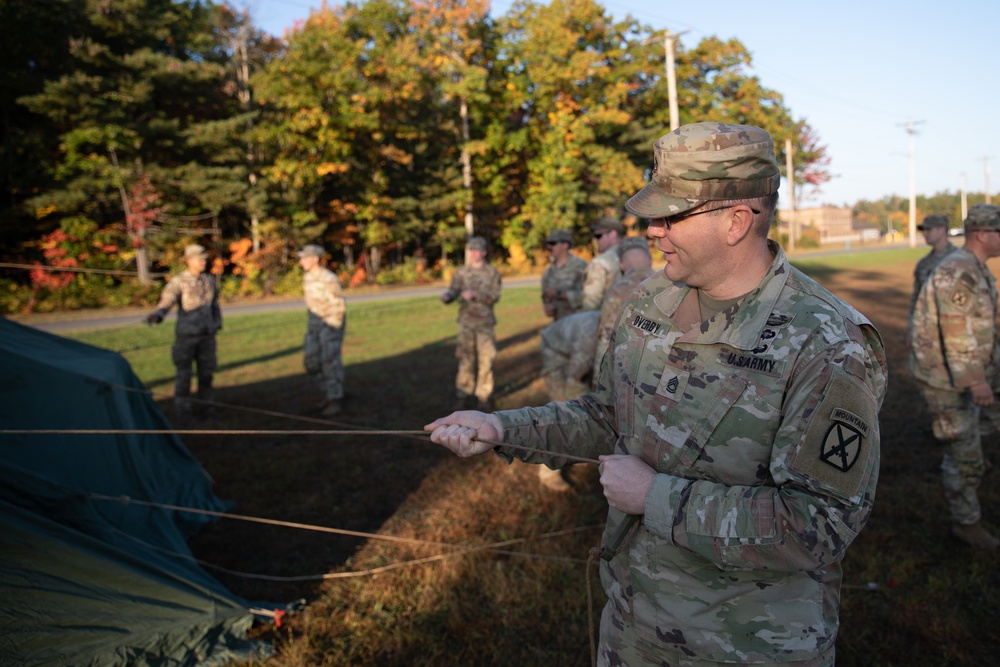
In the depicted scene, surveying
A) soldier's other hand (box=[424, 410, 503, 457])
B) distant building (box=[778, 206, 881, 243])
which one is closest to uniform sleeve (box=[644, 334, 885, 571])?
soldier's other hand (box=[424, 410, 503, 457])

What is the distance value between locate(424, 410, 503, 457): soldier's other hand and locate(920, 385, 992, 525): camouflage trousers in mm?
3771

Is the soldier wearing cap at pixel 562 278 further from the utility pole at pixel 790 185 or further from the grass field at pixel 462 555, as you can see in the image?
the utility pole at pixel 790 185

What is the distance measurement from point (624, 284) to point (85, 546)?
3.58 metres

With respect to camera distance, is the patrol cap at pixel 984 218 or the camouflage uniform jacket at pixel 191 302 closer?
the patrol cap at pixel 984 218

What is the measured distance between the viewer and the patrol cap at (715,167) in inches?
64.8

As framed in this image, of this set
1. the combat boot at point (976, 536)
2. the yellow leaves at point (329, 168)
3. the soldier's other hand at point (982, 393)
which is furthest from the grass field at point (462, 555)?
the yellow leaves at point (329, 168)

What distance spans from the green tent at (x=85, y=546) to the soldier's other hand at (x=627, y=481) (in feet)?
9.06

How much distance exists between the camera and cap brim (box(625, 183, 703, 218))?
5.53 feet

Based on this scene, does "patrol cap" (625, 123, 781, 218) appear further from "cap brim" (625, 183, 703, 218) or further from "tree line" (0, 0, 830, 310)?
"tree line" (0, 0, 830, 310)

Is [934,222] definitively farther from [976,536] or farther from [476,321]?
[476,321]

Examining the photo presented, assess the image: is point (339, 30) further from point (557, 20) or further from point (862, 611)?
point (862, 611)

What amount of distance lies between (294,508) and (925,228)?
27.5ft

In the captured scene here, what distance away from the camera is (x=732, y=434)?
1.67m

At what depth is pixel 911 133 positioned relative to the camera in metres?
57.0
